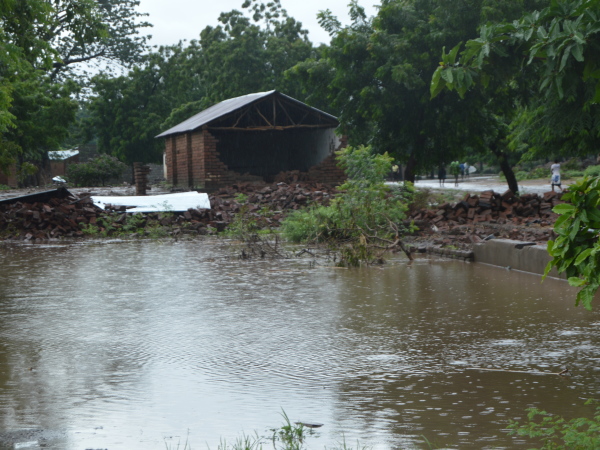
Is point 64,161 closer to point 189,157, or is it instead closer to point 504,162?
point 189,157

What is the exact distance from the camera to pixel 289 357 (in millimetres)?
6609

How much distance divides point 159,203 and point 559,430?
19801 millimetres

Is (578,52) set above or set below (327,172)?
above

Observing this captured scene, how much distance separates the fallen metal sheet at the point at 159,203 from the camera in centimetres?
2305

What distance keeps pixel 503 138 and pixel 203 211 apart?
13153 mm

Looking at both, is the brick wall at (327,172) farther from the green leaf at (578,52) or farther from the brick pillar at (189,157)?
the green leaf at (578,52)

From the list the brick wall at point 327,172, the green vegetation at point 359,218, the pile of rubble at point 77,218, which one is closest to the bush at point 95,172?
the brick wall at point 327,172

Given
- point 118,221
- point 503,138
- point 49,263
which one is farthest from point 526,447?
point 503,138

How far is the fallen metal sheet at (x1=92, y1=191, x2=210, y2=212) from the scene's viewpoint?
75.6ft

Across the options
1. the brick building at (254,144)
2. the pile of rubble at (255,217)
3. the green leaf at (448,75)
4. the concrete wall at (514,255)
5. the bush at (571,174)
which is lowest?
the concrete wall at (514,255)

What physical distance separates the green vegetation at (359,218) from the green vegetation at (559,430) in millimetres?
8626

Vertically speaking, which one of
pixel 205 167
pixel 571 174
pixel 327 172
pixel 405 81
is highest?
pixel 405 81

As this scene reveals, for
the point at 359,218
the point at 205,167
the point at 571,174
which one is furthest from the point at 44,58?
the point at 571,174

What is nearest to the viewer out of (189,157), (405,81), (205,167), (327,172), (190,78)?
(405,81)
